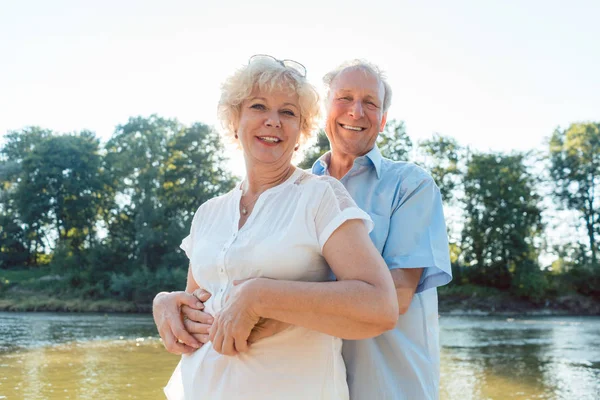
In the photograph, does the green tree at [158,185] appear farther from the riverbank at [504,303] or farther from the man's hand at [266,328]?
the man's hand at [266,328]

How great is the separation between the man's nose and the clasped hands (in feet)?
3.81

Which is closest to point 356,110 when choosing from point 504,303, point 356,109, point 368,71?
point 356,109

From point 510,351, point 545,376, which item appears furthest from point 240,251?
point 510,351

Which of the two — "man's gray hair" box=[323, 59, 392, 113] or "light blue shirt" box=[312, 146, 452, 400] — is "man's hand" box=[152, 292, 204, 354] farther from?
"man's gray hair" box=[323, 59, 392, 113]

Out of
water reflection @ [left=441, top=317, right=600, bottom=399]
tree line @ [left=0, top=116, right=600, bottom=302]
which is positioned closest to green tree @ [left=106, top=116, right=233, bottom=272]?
tree line @ [left=0, top=116, right=600, bottom=302]

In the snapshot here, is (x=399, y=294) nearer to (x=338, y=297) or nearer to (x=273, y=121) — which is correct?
(x=338, y=297)

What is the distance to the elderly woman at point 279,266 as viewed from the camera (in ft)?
6.33

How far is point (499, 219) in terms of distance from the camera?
42.8 metres

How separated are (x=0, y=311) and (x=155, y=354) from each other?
20.1 metres

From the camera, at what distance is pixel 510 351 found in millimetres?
17672

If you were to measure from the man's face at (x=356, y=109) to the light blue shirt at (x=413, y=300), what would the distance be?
14.9 inches

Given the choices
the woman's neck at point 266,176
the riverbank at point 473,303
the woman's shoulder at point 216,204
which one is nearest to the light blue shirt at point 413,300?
the woman's neck at point 266,176

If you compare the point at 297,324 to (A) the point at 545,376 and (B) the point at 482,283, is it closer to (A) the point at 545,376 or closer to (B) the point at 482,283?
(A) the point at 545,376

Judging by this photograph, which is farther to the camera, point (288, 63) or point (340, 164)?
point (340, 164)
